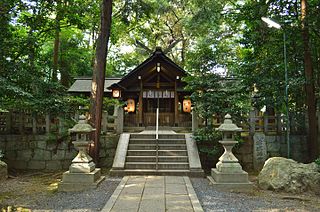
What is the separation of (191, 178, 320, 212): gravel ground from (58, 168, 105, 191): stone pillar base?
8.93 ft

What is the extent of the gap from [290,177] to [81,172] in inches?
210

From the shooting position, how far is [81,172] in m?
6.52

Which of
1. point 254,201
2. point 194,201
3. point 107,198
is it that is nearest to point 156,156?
point 107,198

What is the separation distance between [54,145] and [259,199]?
291 inches

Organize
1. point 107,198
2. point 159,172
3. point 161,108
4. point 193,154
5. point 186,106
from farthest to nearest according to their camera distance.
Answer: point 161,108 → point 186,106 → point 193,154 → point 159,172 → point 107,198

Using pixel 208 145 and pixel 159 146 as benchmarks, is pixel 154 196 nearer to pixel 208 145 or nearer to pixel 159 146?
pixel 159 146

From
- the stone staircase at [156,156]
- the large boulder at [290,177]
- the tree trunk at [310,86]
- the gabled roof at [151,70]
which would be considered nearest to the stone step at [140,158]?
the stone staircase at [156,156]

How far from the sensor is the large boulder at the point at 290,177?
6.10 metres

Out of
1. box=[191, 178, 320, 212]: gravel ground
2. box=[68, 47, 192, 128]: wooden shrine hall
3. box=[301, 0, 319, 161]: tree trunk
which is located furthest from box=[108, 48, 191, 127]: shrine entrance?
box=[191, 178, 320, 212]: gravel ground

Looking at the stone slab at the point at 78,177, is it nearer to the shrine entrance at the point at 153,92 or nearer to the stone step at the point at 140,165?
the stone step at the point at 140,165

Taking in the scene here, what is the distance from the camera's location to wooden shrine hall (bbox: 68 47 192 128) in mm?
14961

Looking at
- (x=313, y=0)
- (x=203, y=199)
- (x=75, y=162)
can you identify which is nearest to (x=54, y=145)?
(x=75, y=162)

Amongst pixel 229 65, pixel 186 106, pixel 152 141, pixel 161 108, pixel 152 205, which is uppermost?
pixel 229 65

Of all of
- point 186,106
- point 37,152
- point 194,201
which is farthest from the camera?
point 186,106
